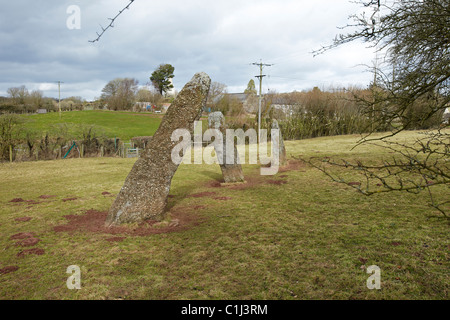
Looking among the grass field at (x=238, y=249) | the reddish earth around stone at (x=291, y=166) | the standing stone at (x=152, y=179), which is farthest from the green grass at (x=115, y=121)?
the standing stone at (x=152, y=179)

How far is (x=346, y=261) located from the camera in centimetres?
439

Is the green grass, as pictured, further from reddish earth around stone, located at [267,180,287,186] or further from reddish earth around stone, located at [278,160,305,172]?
reddish earth around stone, located at [267,180,287,186]

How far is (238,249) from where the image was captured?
16.5ft

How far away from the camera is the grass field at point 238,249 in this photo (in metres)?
3.83

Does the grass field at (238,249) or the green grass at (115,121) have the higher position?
the green grass at (115,121)

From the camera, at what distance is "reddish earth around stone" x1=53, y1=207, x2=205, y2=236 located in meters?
5.93

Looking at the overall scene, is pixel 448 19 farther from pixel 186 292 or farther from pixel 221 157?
pixel 221 157

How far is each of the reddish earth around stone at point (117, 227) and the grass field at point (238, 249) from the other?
4 cm

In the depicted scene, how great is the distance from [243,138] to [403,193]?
21.8 m

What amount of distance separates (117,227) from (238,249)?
8.43ft

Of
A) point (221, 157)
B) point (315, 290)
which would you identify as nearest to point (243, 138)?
point (221, 157)

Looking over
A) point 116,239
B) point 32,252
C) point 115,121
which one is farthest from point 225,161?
point 115,121

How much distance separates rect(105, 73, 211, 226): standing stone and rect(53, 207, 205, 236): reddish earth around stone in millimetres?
183

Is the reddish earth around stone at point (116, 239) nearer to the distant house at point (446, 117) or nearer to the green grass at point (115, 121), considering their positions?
the distant house at point (446, 117)
